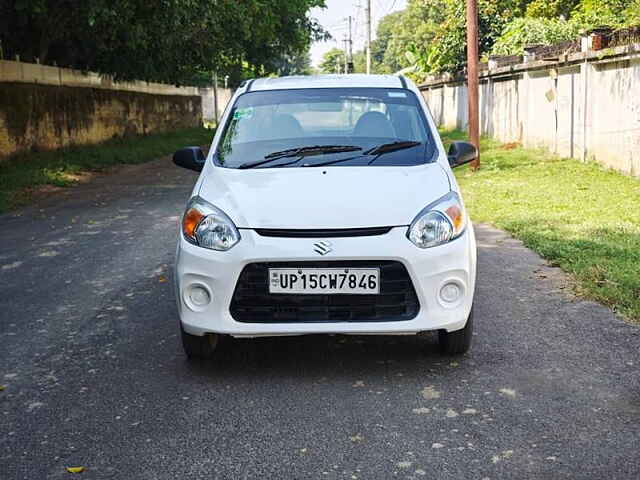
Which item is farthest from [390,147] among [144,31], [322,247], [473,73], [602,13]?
[602,13]

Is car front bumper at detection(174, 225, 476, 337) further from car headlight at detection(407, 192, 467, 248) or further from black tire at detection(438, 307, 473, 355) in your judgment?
black tire at detection(438, 307, 473, 355)

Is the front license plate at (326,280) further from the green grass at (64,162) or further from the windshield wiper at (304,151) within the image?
the green grass at (64,162)

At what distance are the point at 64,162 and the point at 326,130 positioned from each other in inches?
516

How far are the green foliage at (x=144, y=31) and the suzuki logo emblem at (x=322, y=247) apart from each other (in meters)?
8.78

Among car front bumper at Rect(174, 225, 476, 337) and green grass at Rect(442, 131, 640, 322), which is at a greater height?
car front bumper at Rect(174, 225, 476, 337)

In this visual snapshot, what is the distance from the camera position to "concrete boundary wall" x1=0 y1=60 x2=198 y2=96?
16844mm

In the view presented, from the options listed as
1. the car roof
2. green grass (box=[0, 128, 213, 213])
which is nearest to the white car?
the car roof

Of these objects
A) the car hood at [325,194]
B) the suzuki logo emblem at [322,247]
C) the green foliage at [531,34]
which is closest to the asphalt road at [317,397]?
the suzuki logo emblem at [322,247]

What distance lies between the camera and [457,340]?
4.61 m

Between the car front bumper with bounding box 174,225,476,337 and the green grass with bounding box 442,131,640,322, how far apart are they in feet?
5.74

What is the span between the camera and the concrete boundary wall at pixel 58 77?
55.3 feet

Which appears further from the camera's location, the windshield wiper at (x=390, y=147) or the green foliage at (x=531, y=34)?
the green foliage at (x=531, y=34)

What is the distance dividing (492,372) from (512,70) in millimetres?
16174

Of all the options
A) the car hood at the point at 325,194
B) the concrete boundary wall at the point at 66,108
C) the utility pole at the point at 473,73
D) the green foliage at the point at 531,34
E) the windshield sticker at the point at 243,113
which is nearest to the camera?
the car hood at the point at 325,194
